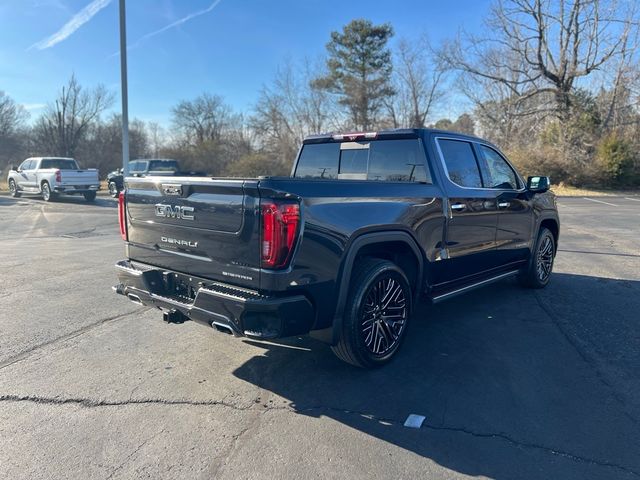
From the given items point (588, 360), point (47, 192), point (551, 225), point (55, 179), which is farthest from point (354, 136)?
point (47, 192)

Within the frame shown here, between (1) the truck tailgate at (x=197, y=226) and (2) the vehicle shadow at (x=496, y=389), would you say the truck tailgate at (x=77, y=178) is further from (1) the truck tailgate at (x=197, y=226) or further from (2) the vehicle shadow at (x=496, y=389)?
(2) the vehicle shadow at (x=496, y=389)

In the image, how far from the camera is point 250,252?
3.07 meters

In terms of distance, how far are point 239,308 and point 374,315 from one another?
3.95 feet

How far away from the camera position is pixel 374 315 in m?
3.74

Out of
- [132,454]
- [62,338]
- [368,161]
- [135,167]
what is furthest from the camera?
[135,167]

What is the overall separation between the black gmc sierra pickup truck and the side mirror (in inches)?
30.2

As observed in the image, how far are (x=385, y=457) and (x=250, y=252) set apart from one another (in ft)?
4.89

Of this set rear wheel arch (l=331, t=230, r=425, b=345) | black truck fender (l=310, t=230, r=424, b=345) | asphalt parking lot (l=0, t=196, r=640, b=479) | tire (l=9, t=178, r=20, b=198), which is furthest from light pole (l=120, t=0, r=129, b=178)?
tire (l=9, t=178, r=20, b=198)

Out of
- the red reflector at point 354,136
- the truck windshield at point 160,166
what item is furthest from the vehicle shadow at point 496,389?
the truck windshield at point 160,166

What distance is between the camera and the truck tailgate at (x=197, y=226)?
3.09 meters

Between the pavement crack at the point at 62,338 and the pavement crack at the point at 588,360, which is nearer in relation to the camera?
the pavement crack at the point at 588,360

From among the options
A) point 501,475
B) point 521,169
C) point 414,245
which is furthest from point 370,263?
point 521,169

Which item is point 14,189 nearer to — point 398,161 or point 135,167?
point 135,167

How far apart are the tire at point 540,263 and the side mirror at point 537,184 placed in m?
0.71
